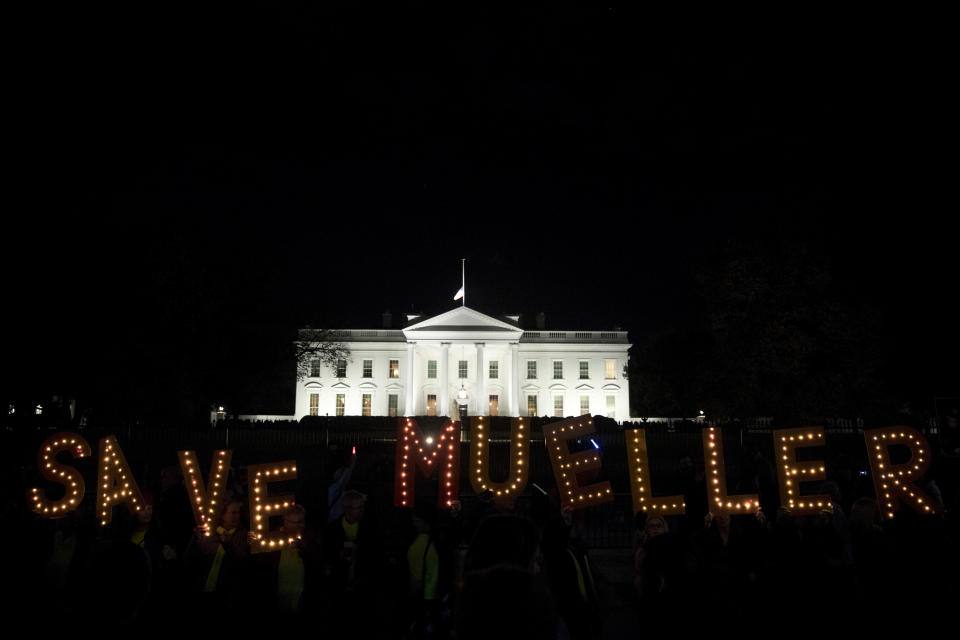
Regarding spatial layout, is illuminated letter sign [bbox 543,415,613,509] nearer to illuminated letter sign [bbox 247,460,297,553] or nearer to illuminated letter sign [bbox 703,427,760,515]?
illuminated letter sign [bbox 703,427,760,515]

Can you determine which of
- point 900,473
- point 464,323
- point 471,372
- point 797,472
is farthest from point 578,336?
point 797,472

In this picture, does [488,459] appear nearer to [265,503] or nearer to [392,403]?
[265,503]

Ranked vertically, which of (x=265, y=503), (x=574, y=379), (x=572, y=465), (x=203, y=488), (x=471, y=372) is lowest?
(x=265, y=503)

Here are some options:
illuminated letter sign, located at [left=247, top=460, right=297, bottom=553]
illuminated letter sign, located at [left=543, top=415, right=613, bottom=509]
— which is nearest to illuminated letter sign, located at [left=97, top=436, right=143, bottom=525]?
illuminated letter sign, located at [left=247, top=460, right=297, bottom=553]

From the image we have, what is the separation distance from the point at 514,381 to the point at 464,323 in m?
6.63

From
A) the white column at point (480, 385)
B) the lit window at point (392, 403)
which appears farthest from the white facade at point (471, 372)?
the white column at point (480, 385)

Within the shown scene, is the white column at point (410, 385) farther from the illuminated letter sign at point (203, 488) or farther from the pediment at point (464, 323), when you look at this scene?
the illuminated letter sign at point (203, 488)

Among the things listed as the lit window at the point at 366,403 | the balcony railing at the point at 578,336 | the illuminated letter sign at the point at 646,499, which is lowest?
the illuminated letter sign at the point at 646,499

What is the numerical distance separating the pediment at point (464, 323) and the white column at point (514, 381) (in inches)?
77.1

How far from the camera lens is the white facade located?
184 ft

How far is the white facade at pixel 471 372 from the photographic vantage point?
5594 cm

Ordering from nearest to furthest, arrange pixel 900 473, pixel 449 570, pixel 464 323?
pixel 449 570
pixel 900 473
pixel 464 323

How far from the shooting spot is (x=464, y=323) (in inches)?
2202

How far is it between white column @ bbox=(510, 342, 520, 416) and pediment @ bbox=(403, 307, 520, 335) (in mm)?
1959
